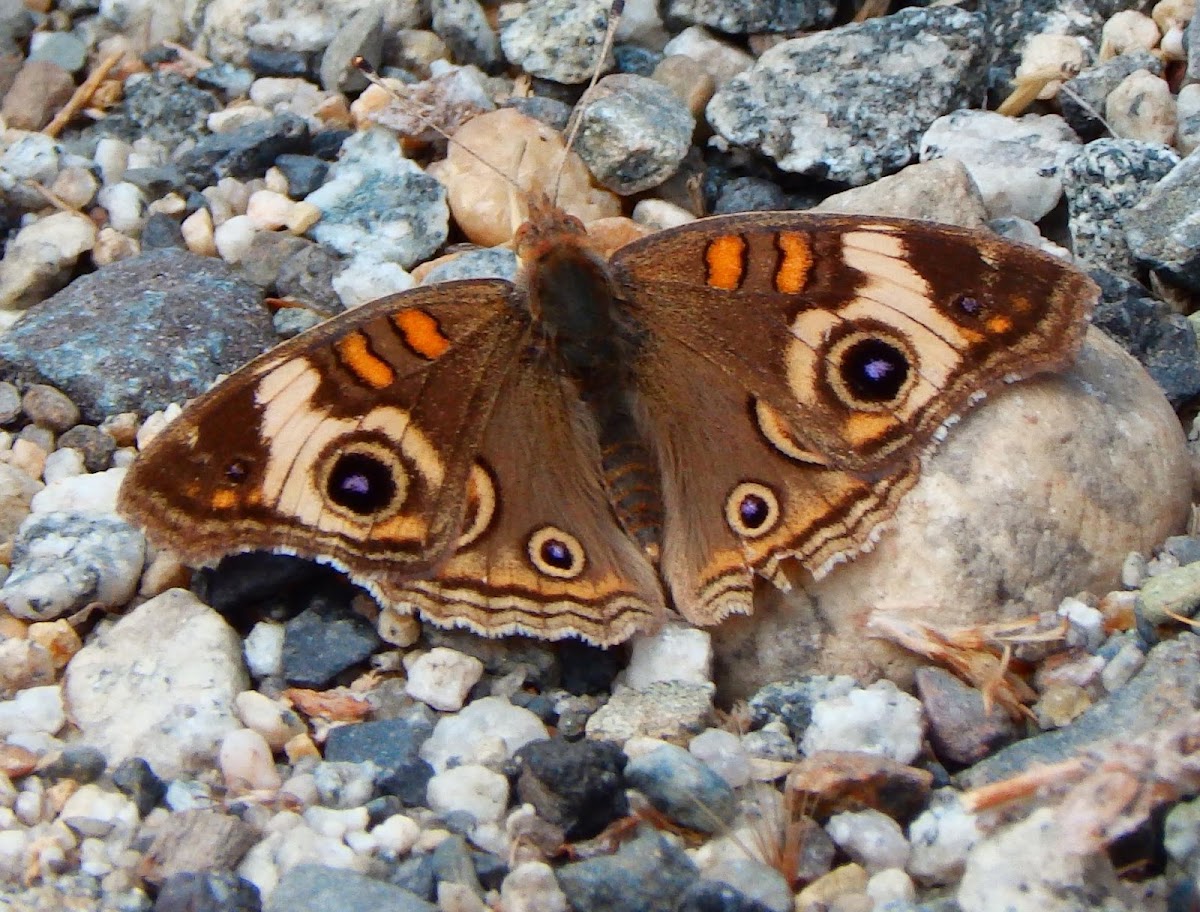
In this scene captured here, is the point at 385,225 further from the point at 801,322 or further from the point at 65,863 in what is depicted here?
the point at 65,863

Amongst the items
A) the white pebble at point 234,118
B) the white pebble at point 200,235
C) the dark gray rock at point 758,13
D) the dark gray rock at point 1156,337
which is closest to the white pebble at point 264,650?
the white pebble at point 200,235

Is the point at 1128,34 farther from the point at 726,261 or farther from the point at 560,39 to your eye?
the point at 726,261

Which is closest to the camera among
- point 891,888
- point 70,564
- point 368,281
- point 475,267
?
point 891,888

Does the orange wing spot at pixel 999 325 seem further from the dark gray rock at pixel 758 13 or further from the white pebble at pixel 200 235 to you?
the white pebble at pixel 200 235

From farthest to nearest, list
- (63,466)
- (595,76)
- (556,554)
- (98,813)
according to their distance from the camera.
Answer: (63,466)
(595,76)
(556,554)
(98,813)

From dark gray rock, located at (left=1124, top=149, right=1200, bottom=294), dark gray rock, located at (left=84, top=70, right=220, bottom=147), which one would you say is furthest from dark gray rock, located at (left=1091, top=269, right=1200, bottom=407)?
dark gray rock, located at (left=84, top=70, right=220, bottom=147)

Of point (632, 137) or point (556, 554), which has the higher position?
point (632, 137)

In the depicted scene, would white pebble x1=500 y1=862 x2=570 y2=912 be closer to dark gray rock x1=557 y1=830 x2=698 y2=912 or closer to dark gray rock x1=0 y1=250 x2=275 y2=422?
dark gray rock x1=557 y1=830 x2=698 y2=912

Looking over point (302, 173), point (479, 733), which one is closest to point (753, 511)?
point (479, 733)

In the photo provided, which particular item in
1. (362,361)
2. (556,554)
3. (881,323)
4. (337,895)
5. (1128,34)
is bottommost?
(337,895)
